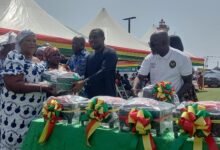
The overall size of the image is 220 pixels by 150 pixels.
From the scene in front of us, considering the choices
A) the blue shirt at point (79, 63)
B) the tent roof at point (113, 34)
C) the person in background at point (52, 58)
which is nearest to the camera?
the person in background at point (52, 58)

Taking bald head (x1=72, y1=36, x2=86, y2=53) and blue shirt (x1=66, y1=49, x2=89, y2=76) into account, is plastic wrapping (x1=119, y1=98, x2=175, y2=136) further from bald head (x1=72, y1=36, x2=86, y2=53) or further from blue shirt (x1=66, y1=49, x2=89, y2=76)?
bald head (x1=72, y1=36, x2=86, y2=53)

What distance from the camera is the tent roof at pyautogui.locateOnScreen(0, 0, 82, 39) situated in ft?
32.8

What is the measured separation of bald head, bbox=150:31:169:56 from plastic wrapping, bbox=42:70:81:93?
0.77m

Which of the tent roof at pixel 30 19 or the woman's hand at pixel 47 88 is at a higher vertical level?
the tent roof at pixel 30 19

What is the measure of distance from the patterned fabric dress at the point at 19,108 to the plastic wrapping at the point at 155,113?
1.16 m

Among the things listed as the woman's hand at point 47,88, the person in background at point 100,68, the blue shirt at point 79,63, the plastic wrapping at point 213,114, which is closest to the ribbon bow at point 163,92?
the plastic wrapping at point 213,114

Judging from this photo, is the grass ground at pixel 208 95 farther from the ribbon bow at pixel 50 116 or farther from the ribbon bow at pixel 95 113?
the ribbon bow at pixel 95 113

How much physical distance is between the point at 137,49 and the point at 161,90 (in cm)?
1173

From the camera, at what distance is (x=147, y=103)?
7.59 feet

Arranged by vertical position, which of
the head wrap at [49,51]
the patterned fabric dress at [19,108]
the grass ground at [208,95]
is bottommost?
the grass ground at [208,95]

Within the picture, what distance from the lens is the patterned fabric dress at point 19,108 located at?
10.6ft

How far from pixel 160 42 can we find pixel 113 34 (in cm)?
1211

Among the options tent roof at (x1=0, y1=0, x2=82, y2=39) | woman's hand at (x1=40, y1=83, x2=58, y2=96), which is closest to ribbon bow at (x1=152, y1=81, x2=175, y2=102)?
woman's hand at (x1=40, y1=83, x2=58, y2=96)

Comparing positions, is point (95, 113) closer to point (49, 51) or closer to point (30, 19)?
point (49, 51)
